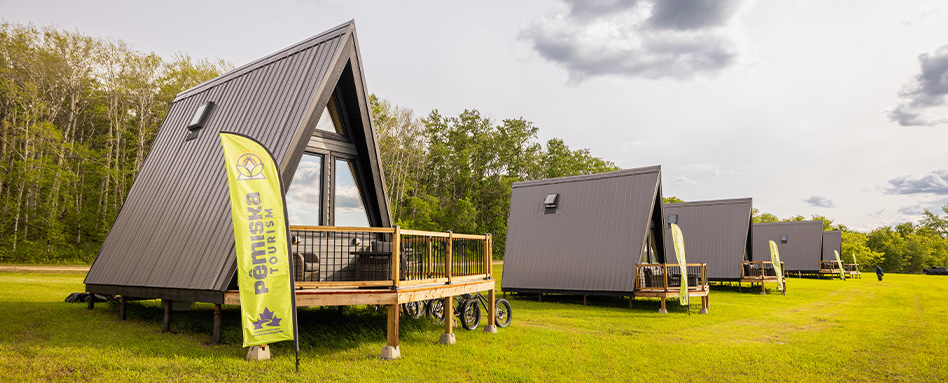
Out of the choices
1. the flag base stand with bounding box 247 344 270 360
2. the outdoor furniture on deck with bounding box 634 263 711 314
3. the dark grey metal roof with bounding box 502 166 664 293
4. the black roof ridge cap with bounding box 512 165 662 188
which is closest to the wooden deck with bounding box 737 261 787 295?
the dark grey metal roof with bounding box 502 166 664 293

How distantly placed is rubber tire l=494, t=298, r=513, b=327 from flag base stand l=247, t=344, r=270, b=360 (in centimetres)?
540

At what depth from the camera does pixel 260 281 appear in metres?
6.69

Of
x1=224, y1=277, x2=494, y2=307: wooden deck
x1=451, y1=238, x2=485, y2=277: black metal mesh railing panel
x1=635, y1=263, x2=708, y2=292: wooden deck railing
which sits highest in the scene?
x1=451, y1=238, x2=485, y2=277: black metal mesh railing panel

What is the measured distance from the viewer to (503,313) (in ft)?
39.1

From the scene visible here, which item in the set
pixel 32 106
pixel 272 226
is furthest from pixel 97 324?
pixel 32 106

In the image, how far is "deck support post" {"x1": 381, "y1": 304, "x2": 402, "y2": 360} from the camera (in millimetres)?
8008

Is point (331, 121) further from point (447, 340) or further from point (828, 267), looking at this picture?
point (828, 267)

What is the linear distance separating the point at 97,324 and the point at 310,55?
6384mm

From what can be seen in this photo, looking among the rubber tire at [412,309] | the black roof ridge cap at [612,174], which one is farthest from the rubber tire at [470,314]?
the black roof ridge cap at [612,174]

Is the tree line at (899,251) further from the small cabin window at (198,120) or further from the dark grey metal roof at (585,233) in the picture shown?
the small cabin window at (198,120)

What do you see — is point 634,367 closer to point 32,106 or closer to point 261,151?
point 261,151

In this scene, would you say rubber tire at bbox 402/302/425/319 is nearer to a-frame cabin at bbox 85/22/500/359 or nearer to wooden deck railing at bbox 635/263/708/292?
a-frame cabin at bbox 85/22/500/359

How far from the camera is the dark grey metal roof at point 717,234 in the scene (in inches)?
1017

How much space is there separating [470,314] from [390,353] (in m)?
3.28
